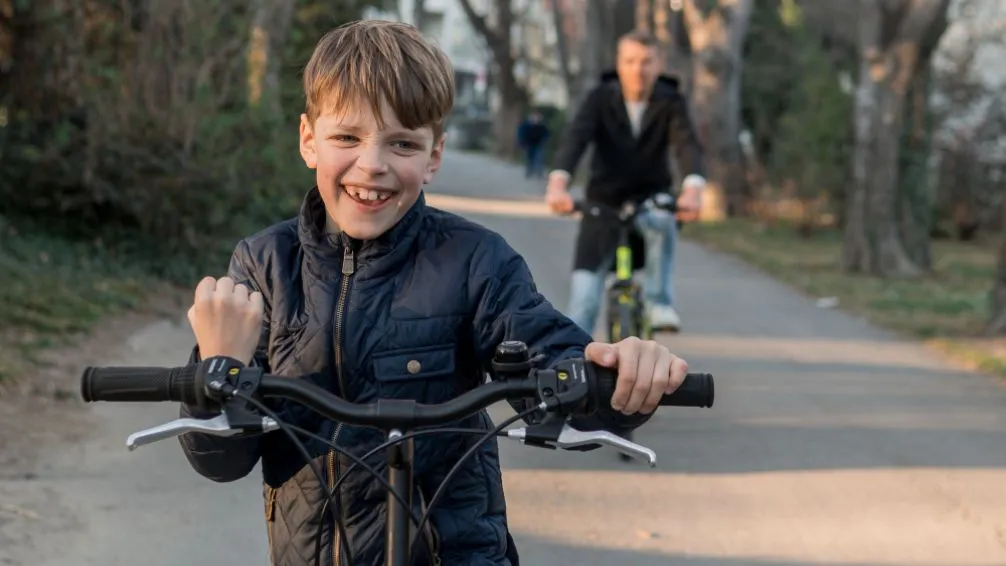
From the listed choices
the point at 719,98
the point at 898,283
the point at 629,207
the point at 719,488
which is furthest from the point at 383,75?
the point at 719,98

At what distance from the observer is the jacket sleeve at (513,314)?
278 centimetres

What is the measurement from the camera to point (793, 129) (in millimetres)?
23312

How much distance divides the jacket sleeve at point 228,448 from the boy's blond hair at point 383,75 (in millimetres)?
390

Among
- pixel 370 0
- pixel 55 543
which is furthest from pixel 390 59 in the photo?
pixel 370 0

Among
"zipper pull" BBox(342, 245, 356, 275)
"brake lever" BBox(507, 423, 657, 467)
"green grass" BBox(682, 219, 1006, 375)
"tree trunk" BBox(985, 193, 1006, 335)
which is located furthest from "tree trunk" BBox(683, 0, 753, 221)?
"brake lever" BBox(507, 423, 657, 467)

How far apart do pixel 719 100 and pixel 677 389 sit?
76.0 ft

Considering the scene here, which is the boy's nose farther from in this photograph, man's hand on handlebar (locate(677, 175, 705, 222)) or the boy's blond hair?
man's hand on handlebar (locate(677, 175, 705, 222))

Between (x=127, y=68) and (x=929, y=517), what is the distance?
8142mm

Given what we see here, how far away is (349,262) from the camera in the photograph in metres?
2.82

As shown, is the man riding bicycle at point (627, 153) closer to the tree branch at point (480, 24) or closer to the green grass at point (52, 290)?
the green grass at point (52, 290)

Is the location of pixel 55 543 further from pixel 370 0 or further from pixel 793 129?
pixel 793 129

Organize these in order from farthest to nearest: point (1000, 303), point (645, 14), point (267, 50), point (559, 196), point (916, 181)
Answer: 1. point (645, 14)
2. point (916, 181)
3. point (267, 50)
4. point (1000, 303)
5. point (559, 196)

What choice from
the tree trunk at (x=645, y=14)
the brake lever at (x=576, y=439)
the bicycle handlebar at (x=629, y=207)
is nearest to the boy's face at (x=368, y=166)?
the brake lever at (x=576, y=439)

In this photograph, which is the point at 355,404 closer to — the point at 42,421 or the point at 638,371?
the point at 638,371
